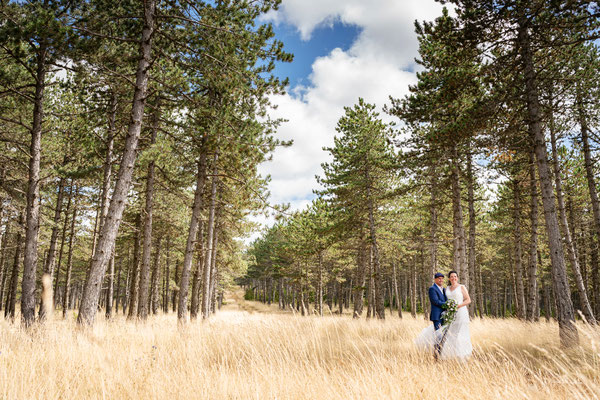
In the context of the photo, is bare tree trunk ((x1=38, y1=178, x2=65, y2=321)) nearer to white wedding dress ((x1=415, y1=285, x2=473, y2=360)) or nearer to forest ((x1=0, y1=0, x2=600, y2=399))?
forest ((x1=0, y1=0, x2=600, y2=399))

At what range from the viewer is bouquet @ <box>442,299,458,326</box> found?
580 cm

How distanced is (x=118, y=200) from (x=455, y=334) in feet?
25.0

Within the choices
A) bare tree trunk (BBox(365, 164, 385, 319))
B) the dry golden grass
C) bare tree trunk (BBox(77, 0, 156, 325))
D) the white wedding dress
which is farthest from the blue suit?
bare tree trunk (BBox(365, 164, 385, 319))

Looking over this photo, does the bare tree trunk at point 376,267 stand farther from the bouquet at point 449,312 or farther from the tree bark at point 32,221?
the tree bark at point 32,221

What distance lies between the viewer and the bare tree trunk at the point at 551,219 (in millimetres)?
6301

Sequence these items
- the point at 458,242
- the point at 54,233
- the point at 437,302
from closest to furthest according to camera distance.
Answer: the point at 437,302
the point at 458,242
the point at 54,233

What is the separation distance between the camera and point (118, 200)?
6445 mm

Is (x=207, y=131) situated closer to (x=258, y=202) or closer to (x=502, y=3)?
(x=258, y=202)

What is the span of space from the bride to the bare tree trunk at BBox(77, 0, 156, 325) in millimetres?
6812

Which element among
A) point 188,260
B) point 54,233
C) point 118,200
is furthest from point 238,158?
point 54,233

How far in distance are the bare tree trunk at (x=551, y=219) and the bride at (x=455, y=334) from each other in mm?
2213

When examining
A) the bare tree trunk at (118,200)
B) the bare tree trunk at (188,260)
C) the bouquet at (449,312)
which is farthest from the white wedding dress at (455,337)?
the bare tree trunk at (188,260)

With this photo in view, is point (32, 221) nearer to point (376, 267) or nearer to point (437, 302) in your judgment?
point (437, 302)

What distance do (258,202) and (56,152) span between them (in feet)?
37.6
